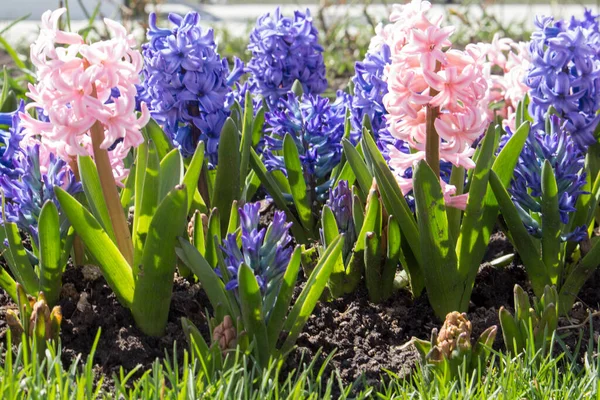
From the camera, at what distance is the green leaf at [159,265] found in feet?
6.86

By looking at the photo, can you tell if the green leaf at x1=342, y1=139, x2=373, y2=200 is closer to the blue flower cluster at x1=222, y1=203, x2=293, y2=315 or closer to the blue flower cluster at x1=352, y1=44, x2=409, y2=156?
the blue flower cluster at x1=352, y1=44, x2=409, y2=156

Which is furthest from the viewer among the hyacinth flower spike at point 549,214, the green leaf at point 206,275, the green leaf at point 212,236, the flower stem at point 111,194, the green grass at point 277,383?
the hyacinth flower spike at point 549,214

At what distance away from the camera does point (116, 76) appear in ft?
6.81

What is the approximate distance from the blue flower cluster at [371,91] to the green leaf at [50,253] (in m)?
1.03

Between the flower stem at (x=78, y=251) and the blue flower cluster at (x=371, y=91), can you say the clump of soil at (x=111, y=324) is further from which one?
the blue flower cluster at (x=371, y=91)

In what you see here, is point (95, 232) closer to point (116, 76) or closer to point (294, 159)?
point (116, 76)

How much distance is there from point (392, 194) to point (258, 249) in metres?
0.42

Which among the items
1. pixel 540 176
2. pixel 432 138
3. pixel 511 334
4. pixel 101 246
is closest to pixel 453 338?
pixel 511 334

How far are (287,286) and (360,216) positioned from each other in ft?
1.51

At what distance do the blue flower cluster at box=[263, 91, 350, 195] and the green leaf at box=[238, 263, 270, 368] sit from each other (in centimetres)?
81

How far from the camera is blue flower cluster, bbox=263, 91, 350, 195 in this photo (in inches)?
109

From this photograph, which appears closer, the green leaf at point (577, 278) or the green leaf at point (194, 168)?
the green leaf at point (194, 168)

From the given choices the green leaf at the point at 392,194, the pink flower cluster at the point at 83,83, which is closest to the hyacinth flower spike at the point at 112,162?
the pink flower cluster at the point at 83,83

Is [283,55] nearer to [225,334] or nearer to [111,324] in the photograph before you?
[111,324]
